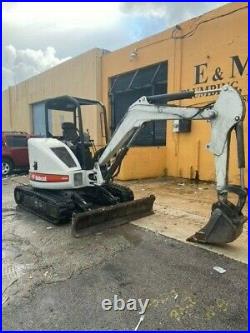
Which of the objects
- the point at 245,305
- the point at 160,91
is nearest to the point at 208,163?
the point at 160,91

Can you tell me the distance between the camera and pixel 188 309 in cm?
282

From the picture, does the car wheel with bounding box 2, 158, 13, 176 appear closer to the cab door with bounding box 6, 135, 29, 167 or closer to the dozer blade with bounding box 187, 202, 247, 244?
the cab door with bounding box 6, 135, 29, 167

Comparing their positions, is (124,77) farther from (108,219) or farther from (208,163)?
(108,219)

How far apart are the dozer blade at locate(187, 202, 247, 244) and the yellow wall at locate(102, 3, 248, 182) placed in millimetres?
4922

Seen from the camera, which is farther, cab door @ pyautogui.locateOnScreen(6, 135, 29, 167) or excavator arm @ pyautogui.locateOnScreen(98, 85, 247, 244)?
cab door @ pyautogui.locateOnScreen(6, 135, 29, 167)

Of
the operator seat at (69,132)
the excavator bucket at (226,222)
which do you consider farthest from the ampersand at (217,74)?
the excavator bucket at (226,222)

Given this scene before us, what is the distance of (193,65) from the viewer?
984 cm

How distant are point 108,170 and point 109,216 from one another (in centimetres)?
93

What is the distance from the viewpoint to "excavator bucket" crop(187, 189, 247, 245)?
12.6 feet

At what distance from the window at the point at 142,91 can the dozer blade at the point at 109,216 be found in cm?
512

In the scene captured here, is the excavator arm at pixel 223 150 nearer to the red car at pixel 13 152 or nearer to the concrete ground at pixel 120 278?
the concrete ground at pixel 120 278

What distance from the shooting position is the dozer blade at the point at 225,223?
12.6ft

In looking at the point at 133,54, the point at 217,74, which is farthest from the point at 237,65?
the point at 133,54

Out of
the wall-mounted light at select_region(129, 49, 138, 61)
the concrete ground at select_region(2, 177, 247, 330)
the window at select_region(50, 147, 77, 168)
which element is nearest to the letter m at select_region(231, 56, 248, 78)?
the wall-mounted light at select_region(129, 49, 138, 61)
